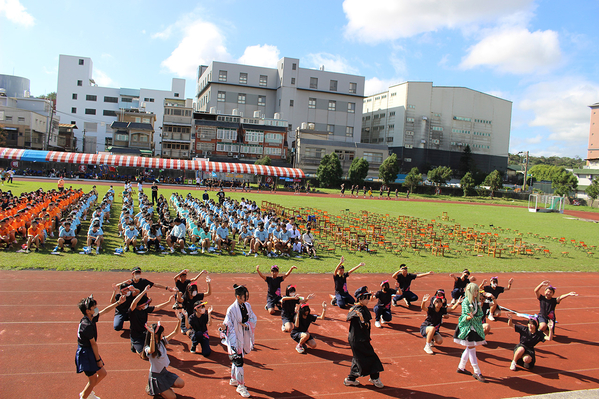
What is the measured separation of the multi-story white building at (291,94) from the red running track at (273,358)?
7732 centimetres

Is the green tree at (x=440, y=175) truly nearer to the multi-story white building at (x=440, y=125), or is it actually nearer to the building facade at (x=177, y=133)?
the multi-story white building at (x=440, y=125)

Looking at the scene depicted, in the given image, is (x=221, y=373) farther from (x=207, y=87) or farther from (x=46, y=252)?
(x=207, y=87)

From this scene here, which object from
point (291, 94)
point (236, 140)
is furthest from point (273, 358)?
point (291, 94)

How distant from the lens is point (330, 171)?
65.9 m

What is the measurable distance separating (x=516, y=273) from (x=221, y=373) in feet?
46.7

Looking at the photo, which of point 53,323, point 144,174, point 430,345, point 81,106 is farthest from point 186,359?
point 81,106

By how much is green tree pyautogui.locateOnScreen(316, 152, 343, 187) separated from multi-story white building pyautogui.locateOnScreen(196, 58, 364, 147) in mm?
21405

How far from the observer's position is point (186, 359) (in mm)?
7223

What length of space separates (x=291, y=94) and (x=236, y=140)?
2261cm

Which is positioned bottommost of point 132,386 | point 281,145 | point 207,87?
point 132,386

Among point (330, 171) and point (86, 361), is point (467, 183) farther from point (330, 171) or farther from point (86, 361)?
point (86, 361)

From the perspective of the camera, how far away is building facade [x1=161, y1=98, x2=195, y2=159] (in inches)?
2867

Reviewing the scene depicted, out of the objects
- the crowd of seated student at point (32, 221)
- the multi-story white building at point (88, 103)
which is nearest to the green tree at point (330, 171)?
the multi-story white building at point (88, 103)

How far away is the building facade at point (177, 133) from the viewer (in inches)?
2867
